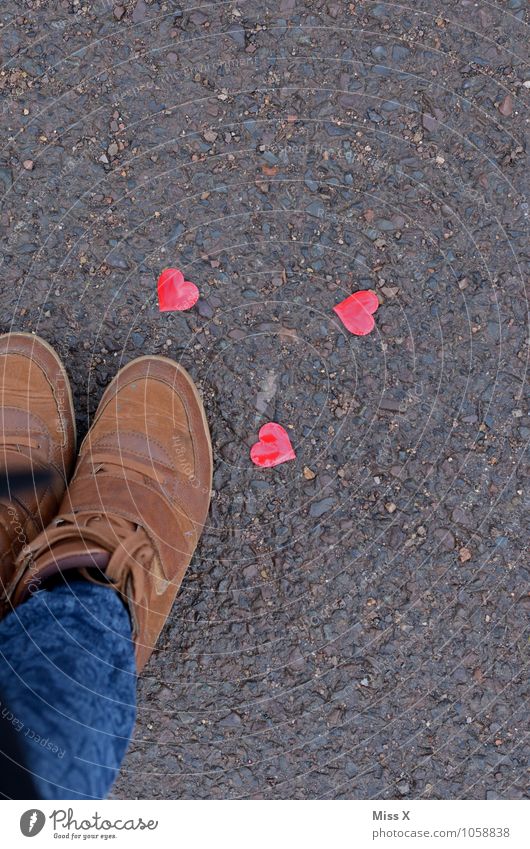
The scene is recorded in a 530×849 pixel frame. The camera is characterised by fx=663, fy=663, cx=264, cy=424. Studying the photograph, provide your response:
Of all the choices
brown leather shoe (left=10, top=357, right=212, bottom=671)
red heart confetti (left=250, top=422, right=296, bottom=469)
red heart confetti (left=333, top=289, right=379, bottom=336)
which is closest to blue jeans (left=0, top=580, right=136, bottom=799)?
brown leather shoe (left=10, top=357, right=212, bottom=671)

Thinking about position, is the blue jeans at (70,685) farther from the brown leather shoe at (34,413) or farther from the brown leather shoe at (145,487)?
the brown leather shoe at (34,413)

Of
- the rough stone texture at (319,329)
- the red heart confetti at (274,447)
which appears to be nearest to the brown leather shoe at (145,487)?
the rough stone texture at (319,329)

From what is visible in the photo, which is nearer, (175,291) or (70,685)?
(70,685)

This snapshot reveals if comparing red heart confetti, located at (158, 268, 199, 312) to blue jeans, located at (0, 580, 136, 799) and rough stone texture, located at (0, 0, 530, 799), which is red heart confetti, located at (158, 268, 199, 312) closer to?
rough stone texture, located at (0, 0, 530, 799)

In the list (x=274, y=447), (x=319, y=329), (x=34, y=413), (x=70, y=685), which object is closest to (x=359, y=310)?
(x=319, y=329)

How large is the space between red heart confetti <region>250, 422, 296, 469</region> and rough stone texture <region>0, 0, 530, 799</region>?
1.7 inches

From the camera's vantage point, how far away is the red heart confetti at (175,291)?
251cm

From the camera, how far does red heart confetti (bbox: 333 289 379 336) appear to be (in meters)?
2.49

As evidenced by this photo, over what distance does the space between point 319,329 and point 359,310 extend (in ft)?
0.54

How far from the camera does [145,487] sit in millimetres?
2463

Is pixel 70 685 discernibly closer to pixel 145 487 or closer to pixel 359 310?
pixel 145 487

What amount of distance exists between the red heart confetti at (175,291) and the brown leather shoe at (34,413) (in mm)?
475
